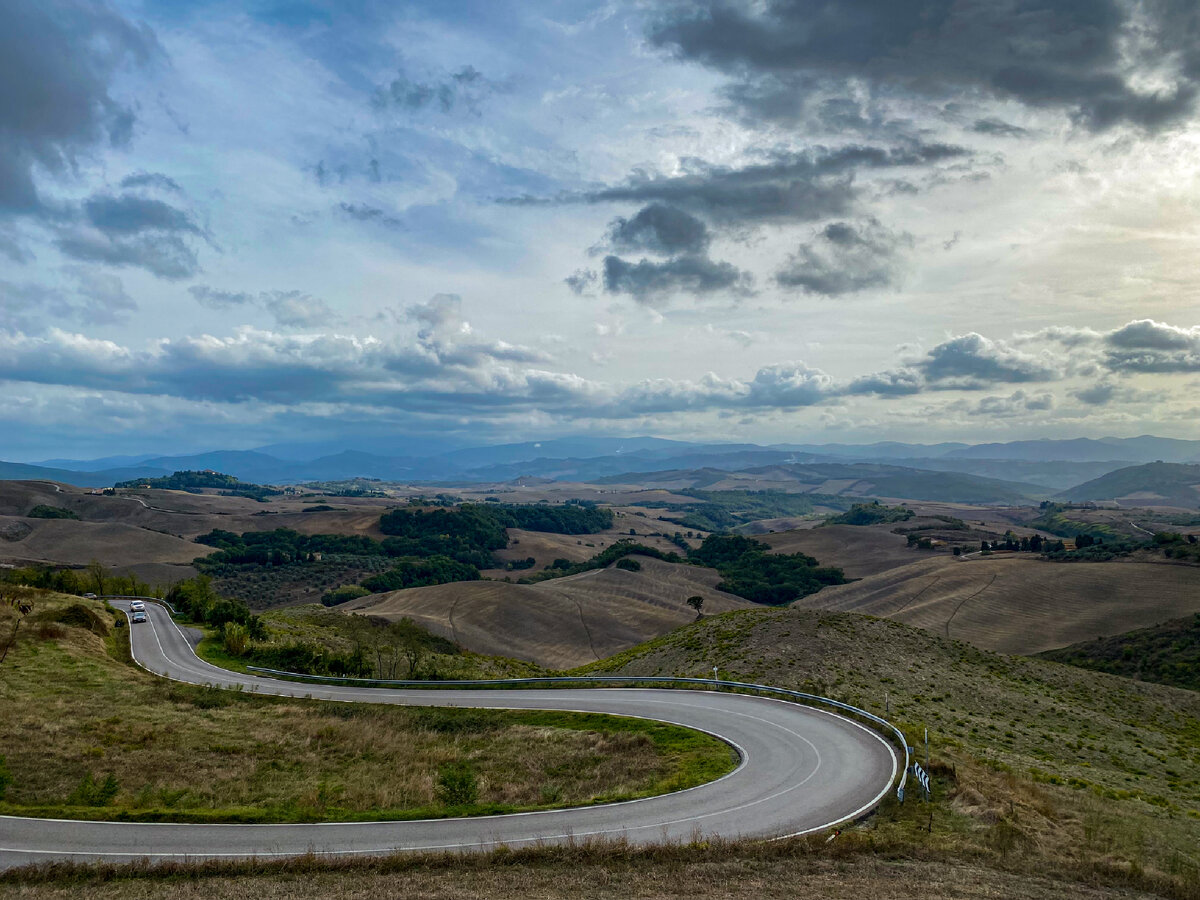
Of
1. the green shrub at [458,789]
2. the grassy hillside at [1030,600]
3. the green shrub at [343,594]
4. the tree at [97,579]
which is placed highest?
the green shrub at [458,789]

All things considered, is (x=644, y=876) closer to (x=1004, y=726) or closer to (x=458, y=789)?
(x=458, y=789)

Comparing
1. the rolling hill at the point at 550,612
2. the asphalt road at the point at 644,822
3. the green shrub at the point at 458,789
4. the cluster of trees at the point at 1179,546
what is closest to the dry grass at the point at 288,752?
the green shrub at the point at 458,789

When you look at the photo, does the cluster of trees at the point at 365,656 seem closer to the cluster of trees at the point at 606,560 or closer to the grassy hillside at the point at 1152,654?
the grassy hillside at the point at 1152,654

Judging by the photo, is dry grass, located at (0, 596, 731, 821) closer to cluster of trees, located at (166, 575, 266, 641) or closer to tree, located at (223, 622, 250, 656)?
tree, located at (223, 622, 250, 656)

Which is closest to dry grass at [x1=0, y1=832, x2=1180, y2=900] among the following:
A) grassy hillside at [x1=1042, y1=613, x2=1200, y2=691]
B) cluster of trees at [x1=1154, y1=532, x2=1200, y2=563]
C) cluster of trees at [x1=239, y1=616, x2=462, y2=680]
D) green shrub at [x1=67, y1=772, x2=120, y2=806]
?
green shrub at [x1=67, y1=772, x2=120, y2=806]

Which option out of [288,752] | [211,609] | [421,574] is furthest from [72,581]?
[421,574]
